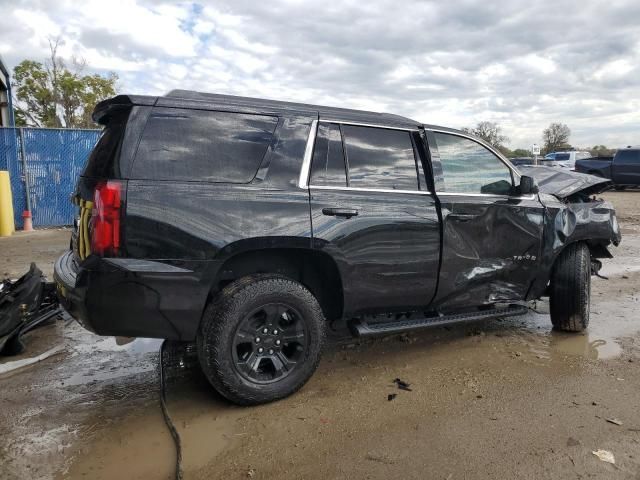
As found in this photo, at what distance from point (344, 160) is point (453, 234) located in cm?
107

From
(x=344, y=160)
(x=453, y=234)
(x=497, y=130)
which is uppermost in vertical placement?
(x=497, y=130)

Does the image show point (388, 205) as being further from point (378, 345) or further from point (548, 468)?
point (548, 468)

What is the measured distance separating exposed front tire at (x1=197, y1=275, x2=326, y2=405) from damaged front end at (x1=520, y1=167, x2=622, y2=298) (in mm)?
2371

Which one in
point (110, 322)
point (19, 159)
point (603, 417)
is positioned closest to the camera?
point (110, 322)

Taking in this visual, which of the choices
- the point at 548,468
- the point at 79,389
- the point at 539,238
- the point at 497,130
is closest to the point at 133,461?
the point at 79,389

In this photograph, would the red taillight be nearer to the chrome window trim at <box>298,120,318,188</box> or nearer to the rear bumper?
the rear bumper

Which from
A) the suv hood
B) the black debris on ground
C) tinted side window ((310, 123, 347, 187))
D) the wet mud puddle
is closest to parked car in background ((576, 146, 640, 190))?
the suv hood

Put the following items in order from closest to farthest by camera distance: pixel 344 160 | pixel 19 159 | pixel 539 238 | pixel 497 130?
pixel 344 160, pixel 539 238, pixel 19 159, pixel 497 130

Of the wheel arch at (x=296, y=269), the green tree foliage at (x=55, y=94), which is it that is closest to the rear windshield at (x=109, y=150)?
the wheel arch at (x=296, y=269)

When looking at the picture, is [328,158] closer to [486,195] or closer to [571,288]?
[486,195]

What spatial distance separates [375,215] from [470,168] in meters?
1.16

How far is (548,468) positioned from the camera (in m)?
2.72

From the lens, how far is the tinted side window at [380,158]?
144 inches

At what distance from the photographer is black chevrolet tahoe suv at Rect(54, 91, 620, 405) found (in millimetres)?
2975
